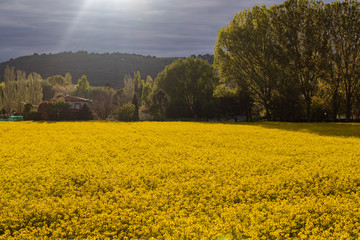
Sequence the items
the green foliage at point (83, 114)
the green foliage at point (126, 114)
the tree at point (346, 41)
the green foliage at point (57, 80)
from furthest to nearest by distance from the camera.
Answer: the green foliage at point (57, 80)
the green foliage at point (126, 114)
the green foliage at point (83, 114)
the tree at point (346, 41)

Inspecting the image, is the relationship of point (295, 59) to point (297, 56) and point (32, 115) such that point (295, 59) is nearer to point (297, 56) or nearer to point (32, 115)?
point (297, 56)

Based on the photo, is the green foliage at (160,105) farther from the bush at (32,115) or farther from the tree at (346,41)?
the tree at (346,41)

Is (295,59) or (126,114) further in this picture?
(126,114)

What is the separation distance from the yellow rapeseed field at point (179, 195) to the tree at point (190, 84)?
56.3 meters

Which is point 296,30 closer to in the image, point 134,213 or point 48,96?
point 134,213

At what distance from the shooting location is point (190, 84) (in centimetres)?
7400

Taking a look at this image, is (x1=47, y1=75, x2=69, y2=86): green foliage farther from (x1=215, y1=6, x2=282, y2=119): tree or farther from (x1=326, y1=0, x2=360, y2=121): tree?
(x1=326, y1=0, x2=360, y2=121): tree

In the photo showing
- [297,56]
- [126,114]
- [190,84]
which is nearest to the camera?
[297,56]

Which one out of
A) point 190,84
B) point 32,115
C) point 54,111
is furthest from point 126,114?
point 190,84

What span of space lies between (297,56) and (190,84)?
32.5 metres

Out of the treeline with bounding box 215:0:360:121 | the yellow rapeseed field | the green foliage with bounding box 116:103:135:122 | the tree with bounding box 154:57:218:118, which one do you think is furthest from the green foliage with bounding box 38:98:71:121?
the yellow rapeseed field

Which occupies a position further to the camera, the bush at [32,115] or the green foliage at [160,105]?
the green foliage at [160,105]

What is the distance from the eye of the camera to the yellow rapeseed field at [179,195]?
7.63m

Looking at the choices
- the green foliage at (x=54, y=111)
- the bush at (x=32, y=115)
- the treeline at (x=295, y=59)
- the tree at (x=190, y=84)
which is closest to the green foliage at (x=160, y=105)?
the tree at (x=190, y=84)
